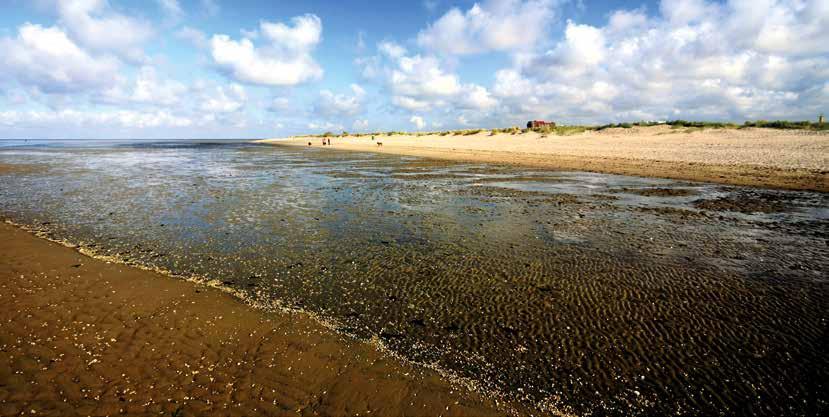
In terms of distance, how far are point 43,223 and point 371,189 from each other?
1043 centimetres

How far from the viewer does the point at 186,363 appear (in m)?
Result: 4.04

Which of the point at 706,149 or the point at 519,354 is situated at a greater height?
the point at 706,149

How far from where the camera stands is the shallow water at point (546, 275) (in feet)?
12.7

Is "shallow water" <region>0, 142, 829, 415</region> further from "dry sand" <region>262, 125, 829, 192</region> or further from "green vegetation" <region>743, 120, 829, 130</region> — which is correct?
"green vegetation" <region>743, 120, 829, 130</region>

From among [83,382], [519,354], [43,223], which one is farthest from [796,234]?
[43,223]

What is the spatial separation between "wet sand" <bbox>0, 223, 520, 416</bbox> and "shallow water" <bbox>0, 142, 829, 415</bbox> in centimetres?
45

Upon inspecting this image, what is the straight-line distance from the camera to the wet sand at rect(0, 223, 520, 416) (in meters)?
3.44

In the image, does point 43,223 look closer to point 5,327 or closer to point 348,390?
point 5,327

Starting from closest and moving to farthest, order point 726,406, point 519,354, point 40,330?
point 726,406
point 519,354
point 40,330

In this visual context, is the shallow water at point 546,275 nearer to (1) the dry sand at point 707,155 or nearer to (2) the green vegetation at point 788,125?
(1) the dry sand at point 707,155

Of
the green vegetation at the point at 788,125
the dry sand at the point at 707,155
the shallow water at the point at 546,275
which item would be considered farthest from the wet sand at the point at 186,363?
the green vegetation at the point at 788,125

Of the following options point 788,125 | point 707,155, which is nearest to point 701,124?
point 788,125

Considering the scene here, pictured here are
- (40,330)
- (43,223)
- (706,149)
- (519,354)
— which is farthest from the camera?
(706,149)

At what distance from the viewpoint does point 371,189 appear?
16.6m
